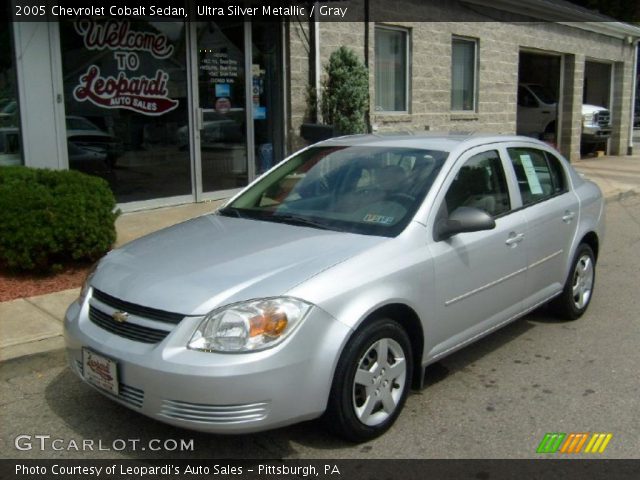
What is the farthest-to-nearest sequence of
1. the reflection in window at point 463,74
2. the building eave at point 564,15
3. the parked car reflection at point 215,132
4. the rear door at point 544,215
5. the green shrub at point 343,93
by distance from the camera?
1. the building eave at point 564,15
2. the reflection in window at point 463,74
3. the green shrub at point 343,93
4. the parked car reflection at point 215,132
5. the rear door at point 544,215

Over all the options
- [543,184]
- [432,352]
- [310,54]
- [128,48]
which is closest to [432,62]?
[310,54]

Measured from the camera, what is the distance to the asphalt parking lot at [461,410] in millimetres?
3475

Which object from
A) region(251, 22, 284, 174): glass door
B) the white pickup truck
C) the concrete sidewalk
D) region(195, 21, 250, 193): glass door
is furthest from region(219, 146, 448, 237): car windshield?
the white pickup truck

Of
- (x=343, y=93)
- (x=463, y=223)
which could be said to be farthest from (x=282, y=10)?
(x=463, y=223)

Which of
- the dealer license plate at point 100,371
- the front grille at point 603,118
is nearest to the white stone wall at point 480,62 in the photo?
the front grille at point 603,118

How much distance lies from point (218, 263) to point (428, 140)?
1.83 meters

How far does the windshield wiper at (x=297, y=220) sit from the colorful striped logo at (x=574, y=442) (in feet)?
5.38

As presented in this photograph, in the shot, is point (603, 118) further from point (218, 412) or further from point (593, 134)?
point (218, 412)

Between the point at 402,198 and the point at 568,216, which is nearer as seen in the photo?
the point at 402,198

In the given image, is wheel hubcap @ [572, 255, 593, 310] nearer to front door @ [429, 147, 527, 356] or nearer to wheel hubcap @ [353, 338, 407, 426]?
front door @ [429, 147, 527, 356]

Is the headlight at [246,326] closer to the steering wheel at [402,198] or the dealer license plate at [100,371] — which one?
the dealer license plate at [100,371]

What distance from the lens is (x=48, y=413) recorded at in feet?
12.9

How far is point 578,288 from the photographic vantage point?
560 cm

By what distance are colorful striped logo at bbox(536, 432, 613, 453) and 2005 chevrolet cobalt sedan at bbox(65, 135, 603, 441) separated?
2.45 ft
